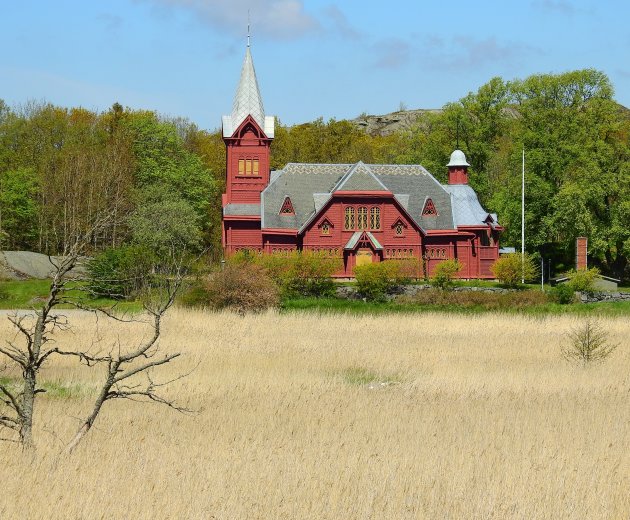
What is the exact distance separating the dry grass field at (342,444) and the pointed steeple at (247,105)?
3734 cm

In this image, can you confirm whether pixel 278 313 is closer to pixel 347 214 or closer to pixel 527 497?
pixel 347 214

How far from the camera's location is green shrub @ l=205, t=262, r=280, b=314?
123 ft

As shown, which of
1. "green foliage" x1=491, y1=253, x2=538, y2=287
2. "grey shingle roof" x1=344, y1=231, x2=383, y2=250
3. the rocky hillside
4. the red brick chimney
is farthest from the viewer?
the rocky hillside

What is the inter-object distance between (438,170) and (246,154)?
1683 centimetres

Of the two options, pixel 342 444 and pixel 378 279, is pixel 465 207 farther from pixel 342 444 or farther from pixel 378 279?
pixel 342 444

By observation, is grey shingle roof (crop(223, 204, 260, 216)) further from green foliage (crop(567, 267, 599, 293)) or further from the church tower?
green foliage (crop(567, 267, 599, 293))

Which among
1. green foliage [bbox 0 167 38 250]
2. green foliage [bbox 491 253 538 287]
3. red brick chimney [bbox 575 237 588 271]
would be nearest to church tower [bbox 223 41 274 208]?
green foliage [bbox 0 167 38 250]

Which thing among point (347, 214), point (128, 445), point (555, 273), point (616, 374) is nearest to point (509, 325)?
point (616, 374)

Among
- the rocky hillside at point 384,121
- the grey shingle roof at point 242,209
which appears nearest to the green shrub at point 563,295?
the grey shingle roof at point 242,209

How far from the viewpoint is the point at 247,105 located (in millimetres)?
58656

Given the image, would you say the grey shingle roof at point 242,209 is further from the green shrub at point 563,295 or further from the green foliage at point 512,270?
the green shrub at point 563,295

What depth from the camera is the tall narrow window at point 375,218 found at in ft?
182

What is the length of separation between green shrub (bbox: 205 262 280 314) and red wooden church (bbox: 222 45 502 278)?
1580 centimetres

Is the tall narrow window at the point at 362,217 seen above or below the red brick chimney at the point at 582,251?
above
